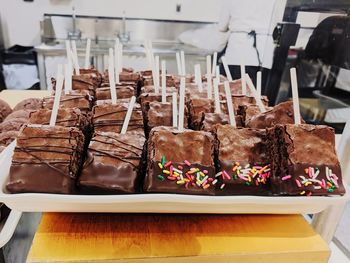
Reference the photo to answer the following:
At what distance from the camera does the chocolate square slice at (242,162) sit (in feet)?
2.98

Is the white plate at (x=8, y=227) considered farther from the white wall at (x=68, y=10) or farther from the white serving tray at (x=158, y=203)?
the white wall at (x=68, y=10)

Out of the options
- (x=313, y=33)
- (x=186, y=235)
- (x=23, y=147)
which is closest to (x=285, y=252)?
(x=186, y=235)

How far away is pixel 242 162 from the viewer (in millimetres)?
930

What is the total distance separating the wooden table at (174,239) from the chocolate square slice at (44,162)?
12 cm

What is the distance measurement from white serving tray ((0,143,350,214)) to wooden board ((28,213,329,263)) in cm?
4

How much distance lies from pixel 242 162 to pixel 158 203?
30cm

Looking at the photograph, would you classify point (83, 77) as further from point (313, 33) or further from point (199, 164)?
point (313, 33)

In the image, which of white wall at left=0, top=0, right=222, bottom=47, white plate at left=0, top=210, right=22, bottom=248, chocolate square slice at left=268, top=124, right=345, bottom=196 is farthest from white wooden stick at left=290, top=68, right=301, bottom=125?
white wall at left=0, top=0, right=222, bottom=47

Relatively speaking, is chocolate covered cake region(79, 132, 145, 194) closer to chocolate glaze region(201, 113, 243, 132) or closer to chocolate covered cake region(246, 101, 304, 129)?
chocolate glaze region(201, 113, 243, 132)

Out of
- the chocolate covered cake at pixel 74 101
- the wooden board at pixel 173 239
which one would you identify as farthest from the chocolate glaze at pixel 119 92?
the wooden board at pixel 173 239

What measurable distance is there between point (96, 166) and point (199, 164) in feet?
1.01

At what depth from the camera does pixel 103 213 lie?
0.90 meters

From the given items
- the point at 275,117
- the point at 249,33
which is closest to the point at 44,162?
the point at 275,117

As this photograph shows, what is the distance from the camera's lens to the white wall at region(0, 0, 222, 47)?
420 centimetres
